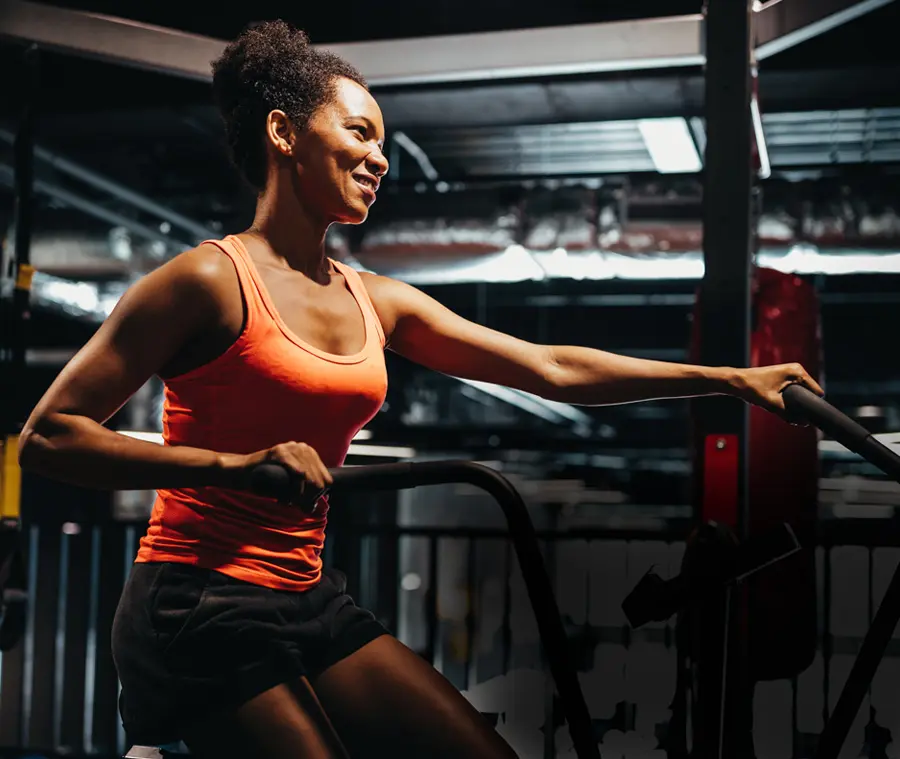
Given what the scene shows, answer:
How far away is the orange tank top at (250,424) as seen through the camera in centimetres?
151

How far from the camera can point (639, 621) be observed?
155cm

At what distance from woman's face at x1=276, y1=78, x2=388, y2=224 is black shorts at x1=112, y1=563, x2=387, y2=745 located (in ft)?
1.89

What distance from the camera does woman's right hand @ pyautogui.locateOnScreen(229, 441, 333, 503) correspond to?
1.34 meters

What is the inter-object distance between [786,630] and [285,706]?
235cm

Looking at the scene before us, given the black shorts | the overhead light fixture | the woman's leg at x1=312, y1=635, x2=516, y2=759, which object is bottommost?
the woman's leg at x1=312, y1=635, x2=516, y2=759

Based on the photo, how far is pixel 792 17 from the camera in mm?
3150

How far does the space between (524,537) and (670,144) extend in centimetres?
518

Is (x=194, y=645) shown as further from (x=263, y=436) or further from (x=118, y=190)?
(x=118, y=190)

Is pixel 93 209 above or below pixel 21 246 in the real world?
above

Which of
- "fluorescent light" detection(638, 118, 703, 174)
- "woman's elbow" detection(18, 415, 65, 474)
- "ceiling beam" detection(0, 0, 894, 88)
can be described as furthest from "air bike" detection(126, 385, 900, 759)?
"fluorescent light" detection(638, 118, 703, 174)

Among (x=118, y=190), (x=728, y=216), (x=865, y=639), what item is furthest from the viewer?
(x=118, y=190)

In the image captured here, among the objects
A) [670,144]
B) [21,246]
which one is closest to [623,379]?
[21,246]

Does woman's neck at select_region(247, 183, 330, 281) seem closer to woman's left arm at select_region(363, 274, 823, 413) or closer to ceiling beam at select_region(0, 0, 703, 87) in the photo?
woman's left arm at select_region(363, 274, 823, 413)

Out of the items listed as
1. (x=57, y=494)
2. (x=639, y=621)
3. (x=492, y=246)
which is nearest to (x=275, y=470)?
(x=639, y=621)
